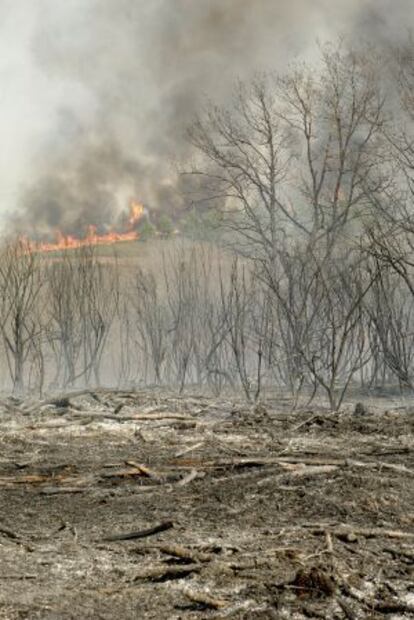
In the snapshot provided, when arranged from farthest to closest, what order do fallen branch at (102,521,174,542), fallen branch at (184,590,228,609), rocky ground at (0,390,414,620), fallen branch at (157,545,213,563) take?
fallen branch at (102,521,174,542), fallen branch at (157,545,213,563), rocky ground at (0,390,414,620), fallen branch at (184,590,228,609)

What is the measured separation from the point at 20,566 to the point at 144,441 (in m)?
4.64

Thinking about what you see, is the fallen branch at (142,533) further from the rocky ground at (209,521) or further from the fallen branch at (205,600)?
the fallen branch at (205,600)

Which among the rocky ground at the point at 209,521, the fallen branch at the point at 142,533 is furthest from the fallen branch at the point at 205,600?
the fallen branch at the point at 142,533

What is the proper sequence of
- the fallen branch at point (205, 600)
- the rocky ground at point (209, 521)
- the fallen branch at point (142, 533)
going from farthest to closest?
1. the fallen branch at point (142, 533)
2. the rocky ground at point (209, 521)
3. the fallen branch at point (205, 600)

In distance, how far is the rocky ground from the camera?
155 inches

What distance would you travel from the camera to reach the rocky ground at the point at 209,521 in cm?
393

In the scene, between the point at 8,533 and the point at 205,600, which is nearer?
the point at 205,600

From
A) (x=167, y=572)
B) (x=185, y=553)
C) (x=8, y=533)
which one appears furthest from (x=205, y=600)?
(x=8, y=533)

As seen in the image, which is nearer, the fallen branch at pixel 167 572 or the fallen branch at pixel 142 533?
the fallen branch at pixel 167 572

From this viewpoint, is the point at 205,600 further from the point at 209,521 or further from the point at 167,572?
the point at 209,521

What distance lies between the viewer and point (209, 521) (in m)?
5.61

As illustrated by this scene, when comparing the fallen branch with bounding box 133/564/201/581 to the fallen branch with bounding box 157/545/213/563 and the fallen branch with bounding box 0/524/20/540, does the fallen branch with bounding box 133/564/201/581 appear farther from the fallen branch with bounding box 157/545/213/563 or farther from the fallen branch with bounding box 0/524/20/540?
the fallen branch with bounding box 0/524/20/540

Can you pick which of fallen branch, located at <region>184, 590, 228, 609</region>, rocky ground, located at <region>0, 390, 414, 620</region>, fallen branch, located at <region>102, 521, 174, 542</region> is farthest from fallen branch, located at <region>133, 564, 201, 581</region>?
fallen branch, located at <region>102, 521, 174, 542</region>

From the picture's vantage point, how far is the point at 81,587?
13.6 feet
